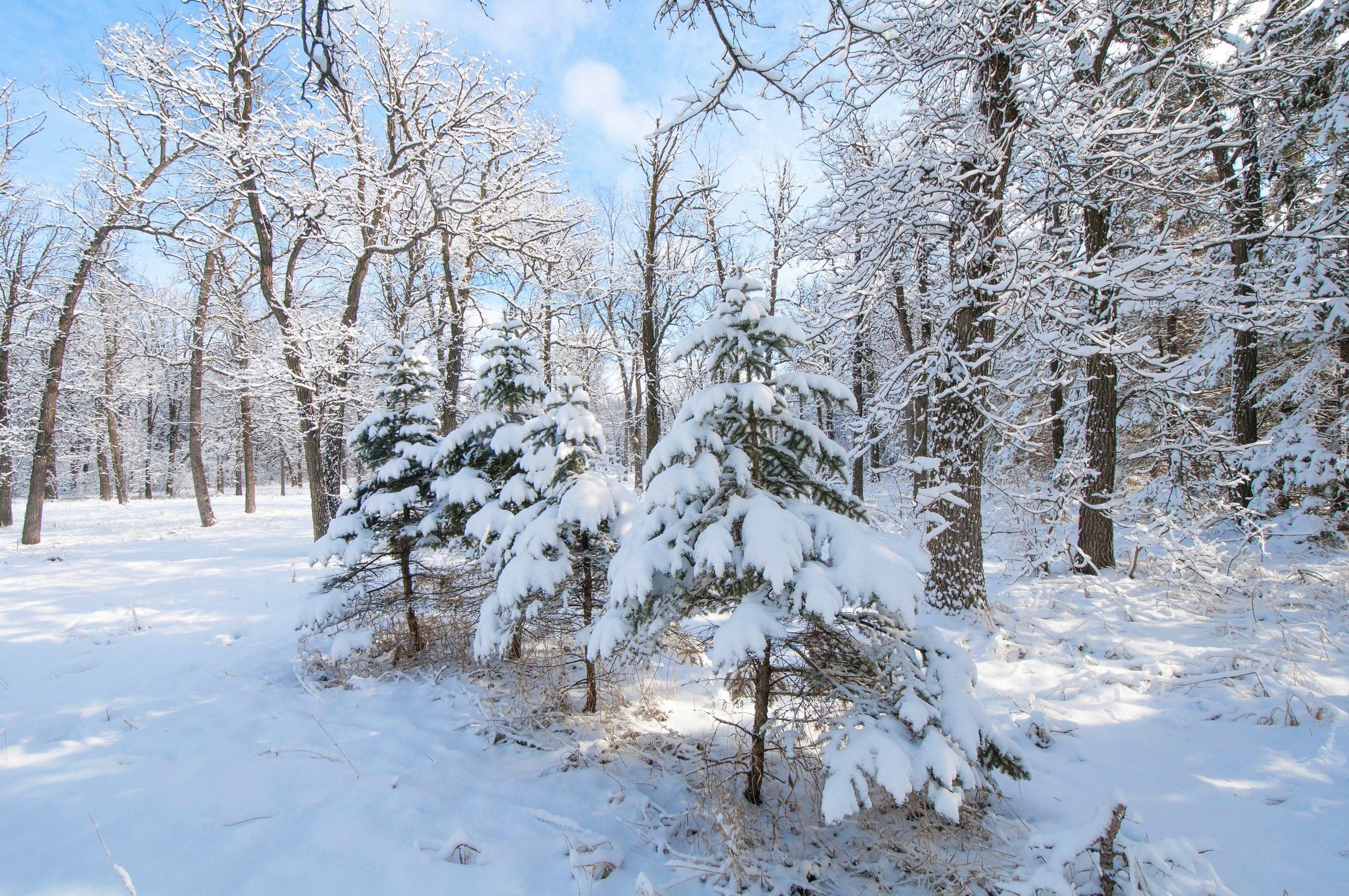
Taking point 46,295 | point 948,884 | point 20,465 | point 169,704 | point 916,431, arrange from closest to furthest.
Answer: point 948,884 → point 169,704 → point 46,295 → point 916,431 → point 20,465

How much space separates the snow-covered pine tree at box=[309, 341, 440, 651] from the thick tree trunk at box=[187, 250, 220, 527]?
37.5 ft

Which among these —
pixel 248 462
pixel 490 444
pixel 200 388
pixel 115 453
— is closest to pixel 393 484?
pixel 490 444

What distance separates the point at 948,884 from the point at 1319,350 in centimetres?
1169

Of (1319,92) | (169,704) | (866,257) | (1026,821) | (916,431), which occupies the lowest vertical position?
(1026,821)

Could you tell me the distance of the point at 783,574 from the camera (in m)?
2.67

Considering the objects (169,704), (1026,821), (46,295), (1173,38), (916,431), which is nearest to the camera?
(1026,821)

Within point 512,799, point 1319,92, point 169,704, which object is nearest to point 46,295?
point 169,704

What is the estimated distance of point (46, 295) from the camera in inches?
518

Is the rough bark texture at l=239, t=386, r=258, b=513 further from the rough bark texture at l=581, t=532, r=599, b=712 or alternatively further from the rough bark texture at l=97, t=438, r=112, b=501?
the rough bark texture at l=581, t=532, r=599, b=712

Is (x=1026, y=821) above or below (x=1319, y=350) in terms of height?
below

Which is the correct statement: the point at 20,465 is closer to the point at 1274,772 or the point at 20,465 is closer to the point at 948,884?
the point at 948,884

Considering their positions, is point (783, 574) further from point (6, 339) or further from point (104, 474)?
point (104, 474)

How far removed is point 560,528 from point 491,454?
1.62 meters

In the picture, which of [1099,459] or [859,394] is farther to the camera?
[859,394]
